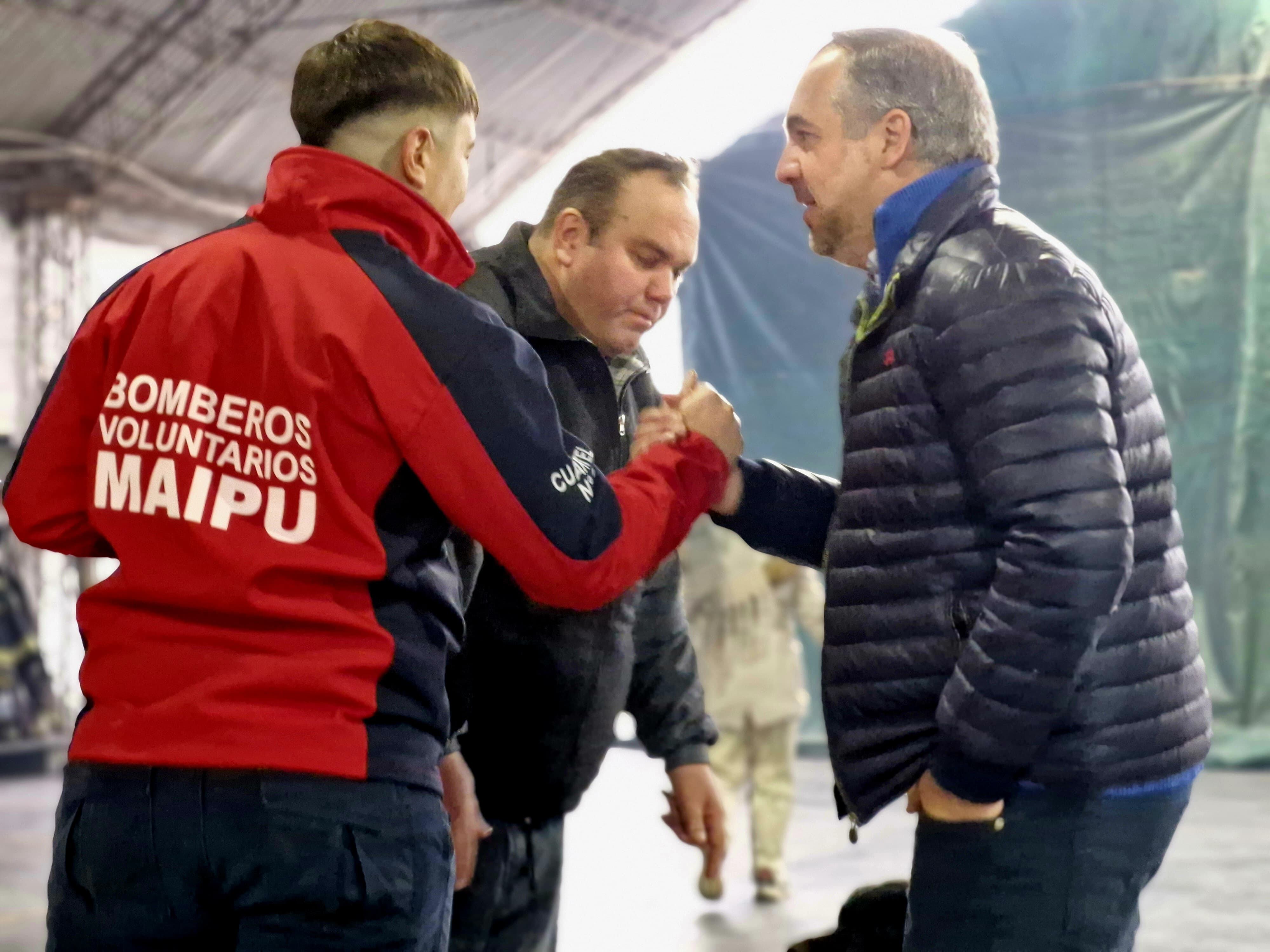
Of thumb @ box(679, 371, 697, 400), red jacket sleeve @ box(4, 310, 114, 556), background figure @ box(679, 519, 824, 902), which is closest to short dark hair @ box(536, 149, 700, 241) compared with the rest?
thumb @ box(679, 371, 697, 400)

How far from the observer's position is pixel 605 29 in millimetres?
12438

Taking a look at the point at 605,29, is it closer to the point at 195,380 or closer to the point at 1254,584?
the point at 1254,584

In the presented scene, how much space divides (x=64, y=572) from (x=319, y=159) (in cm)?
1041

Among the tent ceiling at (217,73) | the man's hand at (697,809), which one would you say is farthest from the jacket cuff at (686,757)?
the tent ceiling at (217,73)

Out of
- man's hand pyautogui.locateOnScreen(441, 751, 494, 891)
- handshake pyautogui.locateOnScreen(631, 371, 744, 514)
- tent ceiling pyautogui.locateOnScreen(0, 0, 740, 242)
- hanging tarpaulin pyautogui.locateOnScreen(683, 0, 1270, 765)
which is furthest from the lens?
tent ceiling pyautogui.locateOnScreen(0, 0, 740, 242)

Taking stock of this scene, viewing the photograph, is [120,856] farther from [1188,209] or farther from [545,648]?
[1188,209]

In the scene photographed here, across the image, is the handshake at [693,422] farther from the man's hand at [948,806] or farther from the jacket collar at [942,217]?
the man's hand at [948,806]

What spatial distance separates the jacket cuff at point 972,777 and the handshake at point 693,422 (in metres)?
0.49

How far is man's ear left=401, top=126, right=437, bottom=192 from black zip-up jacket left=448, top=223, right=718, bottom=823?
0.56 meters

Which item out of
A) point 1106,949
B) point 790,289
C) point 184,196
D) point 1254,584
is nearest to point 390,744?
point 1106,949

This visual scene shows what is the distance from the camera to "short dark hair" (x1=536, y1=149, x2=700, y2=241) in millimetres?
2250

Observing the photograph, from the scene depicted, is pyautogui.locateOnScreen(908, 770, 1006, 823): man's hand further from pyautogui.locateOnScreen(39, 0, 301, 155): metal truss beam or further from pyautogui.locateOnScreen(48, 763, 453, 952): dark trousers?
pyautogui.locateOnScreen(39, 0, 301, 155): metal truss beam

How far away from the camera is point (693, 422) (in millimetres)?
1850

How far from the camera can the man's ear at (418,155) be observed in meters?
1.53
